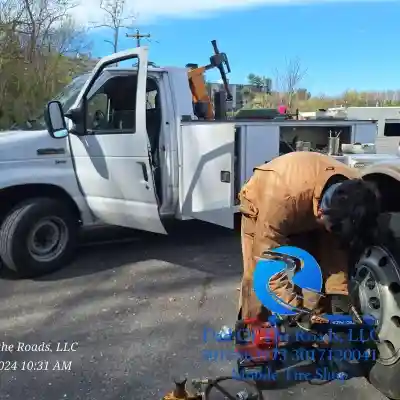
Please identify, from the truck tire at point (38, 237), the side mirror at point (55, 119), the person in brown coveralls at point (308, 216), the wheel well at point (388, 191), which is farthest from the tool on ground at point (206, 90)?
the wheel well at point (388, 191)

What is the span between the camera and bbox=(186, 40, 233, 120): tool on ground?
586 cm

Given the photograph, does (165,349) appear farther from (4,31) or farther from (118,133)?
(4,31)

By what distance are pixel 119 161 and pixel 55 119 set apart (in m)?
0.78

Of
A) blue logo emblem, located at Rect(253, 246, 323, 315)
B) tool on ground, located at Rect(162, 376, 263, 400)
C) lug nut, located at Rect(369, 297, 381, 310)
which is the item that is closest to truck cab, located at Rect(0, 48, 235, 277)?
blue logo emblem, located at Rect(253, 246, 323, 315)

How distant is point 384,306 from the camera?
2.42m

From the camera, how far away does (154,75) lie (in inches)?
207

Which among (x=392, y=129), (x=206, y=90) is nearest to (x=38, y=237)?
(x=206, y=90)

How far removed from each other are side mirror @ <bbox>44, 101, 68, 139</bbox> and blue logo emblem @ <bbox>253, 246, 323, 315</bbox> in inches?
118

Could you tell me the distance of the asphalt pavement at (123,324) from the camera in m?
2.91

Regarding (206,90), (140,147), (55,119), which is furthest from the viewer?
(206,90)

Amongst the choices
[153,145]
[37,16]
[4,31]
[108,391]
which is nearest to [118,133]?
[153,145]

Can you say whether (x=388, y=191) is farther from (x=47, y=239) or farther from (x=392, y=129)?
(x=392, y=129)

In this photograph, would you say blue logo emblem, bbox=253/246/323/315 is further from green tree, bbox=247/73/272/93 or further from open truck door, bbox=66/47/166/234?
green tree, bbox=247/73/272/93

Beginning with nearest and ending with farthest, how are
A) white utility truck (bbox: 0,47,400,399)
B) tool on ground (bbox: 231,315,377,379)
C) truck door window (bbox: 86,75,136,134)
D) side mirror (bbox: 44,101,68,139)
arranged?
tool on ground (bbox: 231,315,377,379), white utility truck (bbox: 0,47,400,399), side mirror (bbox: 44,101,68,139), truck door window (bbox: 86,75,136,134)
